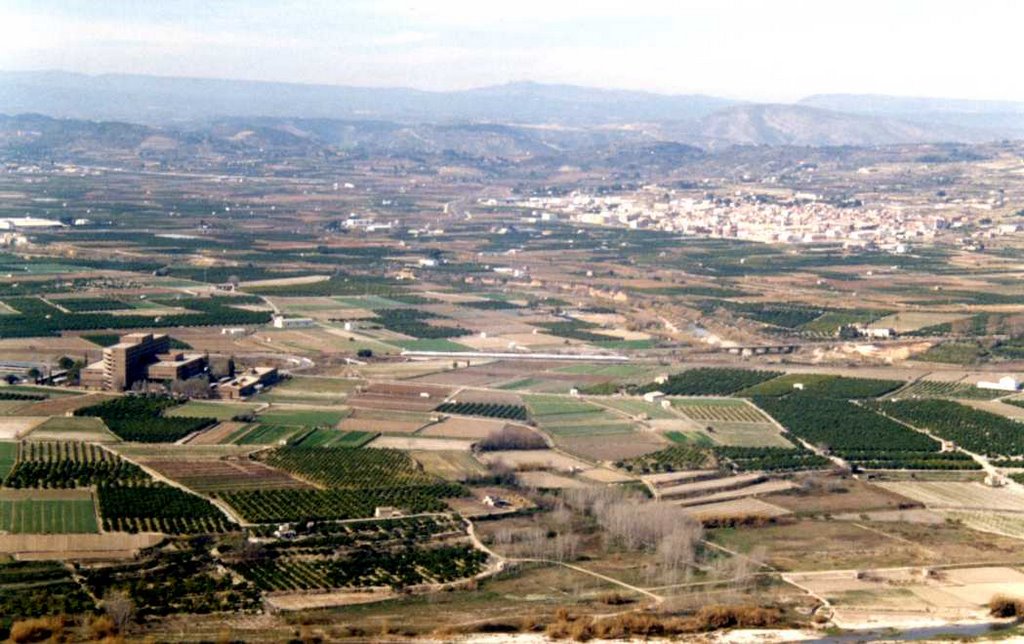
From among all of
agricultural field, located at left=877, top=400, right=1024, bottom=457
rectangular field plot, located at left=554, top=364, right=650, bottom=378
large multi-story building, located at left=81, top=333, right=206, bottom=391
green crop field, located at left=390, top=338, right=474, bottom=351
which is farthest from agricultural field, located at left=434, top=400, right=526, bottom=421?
agricultural field, located at left=877, top=400, right=1024, bottom=457

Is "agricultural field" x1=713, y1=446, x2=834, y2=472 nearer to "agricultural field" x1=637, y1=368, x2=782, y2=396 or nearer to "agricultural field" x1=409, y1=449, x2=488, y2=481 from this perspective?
"agricultural field" x1=409, y1=449, x2=488, y2=481

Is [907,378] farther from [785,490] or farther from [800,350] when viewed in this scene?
[785,490]

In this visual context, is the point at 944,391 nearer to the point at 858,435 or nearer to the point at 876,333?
the point at 858,435

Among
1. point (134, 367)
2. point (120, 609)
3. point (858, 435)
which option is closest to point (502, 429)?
point (858, 435)

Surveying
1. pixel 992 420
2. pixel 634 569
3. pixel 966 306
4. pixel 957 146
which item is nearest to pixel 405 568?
pixel 634 569

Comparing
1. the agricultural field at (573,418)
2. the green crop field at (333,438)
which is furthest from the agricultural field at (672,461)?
the green crop field at (333,438)
